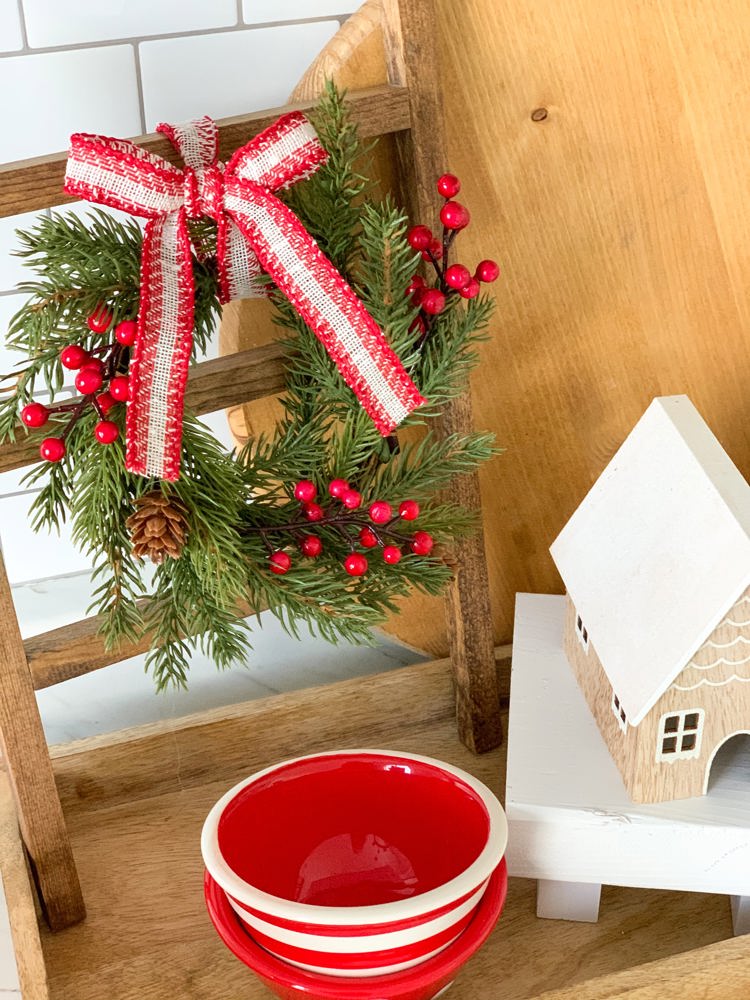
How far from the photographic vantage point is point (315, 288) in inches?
20.9

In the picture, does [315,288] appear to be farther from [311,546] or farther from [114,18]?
[114,18]

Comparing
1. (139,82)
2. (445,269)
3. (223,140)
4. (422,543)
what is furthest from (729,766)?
(139,82)

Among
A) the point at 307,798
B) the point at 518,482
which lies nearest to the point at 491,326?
the point at 518,482

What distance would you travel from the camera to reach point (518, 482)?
2.47 feet

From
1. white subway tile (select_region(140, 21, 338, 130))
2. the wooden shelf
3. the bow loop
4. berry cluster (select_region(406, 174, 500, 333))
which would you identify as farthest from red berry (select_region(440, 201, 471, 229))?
the wooden shelf

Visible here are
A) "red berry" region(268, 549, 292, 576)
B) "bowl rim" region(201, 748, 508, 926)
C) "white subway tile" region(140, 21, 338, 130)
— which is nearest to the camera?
"bowl rim" region(201, 748, 508, 926)

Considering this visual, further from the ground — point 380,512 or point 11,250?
point 11,250

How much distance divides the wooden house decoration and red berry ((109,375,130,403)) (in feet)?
0.91

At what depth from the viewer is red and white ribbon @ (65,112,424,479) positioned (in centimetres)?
50

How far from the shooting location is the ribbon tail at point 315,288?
20.7 inches

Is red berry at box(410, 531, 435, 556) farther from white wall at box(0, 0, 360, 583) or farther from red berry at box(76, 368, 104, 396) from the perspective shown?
white wall at box(0, 0, 360, 583)

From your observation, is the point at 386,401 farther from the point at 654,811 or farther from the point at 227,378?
the point at 654,811

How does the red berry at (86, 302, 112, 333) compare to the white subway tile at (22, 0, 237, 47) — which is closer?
the red berry at (86, 302, 112, 333)

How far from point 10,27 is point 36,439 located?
270 mm
